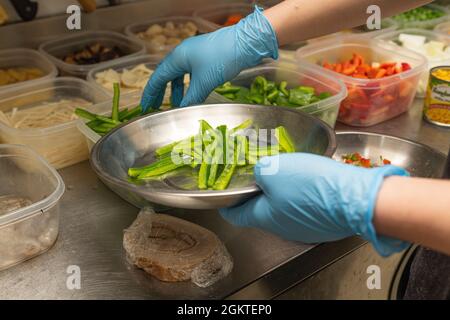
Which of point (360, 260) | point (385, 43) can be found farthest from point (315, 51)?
point (360, 260)

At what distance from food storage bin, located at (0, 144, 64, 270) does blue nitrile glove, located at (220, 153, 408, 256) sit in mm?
440

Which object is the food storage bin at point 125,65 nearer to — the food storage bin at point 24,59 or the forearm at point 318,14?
the food storage bin at point 24,59

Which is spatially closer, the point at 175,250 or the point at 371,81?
the point at 175,250

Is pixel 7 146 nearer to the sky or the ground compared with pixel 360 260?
nearer to the sky

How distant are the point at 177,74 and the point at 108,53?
0.63 metres

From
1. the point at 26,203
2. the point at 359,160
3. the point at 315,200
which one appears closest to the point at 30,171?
the point at 26,203

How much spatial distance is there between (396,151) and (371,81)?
0.84ft

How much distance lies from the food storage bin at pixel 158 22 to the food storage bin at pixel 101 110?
0.42m

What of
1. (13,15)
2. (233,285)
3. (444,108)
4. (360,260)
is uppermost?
(13,15)

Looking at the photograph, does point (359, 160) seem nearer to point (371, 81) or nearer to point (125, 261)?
point (371, 81)

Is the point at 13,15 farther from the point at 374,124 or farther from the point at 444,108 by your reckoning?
the point at 444,108

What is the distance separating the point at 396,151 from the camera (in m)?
1.69

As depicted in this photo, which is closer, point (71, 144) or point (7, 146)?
point (7, 146)
